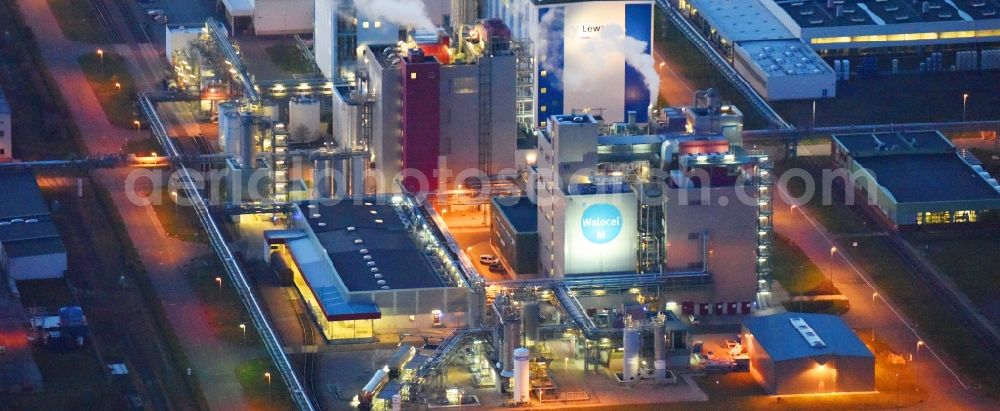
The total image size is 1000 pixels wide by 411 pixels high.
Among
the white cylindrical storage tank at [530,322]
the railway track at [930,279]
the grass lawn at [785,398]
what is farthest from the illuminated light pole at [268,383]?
the railway track at [930,279]

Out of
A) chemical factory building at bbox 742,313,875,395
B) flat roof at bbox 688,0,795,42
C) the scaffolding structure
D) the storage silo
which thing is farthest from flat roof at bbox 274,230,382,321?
flat roof at bbox 688,0,795,42

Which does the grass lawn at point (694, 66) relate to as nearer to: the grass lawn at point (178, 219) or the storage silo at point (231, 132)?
the storage silo at point (231, 132)

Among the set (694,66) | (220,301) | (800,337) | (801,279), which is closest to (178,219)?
(220,301)

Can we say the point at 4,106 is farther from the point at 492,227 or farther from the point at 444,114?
the point at 492,227

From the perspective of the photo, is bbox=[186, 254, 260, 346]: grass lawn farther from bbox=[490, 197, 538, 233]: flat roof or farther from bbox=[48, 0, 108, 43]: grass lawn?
bbox=[48, 0, 108, 43]: grass lawn

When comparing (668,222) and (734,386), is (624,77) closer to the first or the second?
(668,222)

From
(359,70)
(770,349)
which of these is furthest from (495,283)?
(359,70)
